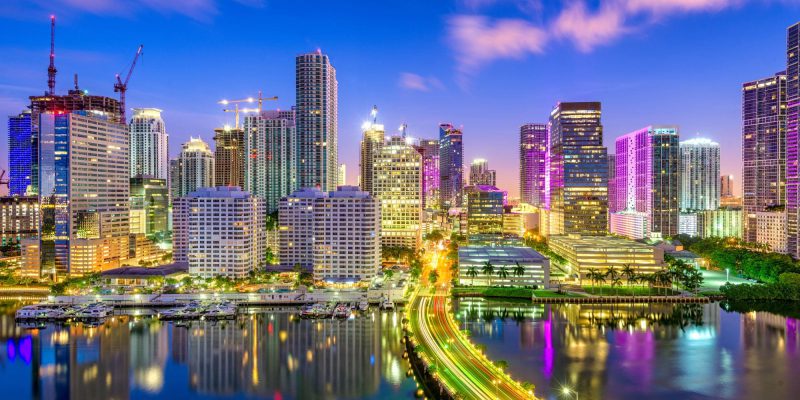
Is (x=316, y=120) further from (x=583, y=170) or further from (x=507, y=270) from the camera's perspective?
(x=507, y=270)

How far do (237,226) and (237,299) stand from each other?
9907 millimetres

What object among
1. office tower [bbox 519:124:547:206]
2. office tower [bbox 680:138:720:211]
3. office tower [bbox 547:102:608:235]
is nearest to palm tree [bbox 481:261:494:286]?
office tower [bbox 547:102:608:235]

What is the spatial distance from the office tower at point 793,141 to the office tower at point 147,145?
12986cm

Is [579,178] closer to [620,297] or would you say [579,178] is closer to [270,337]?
[620,297]

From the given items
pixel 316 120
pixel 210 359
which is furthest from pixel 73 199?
pixel 210 359

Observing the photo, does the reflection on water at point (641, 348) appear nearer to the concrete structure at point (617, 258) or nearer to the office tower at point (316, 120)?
the concrete structure at point (617, 258)

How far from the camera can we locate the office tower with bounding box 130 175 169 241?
3962 inches

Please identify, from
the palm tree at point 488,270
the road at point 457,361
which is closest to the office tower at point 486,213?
the palm tree at point 488,270

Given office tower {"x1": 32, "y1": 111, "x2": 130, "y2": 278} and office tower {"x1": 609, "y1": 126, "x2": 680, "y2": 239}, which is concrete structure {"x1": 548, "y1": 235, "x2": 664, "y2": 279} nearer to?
office tower {"x1": 609, "y1": 126, "x2": 680, "y2": 239}

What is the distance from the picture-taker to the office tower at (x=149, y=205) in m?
101

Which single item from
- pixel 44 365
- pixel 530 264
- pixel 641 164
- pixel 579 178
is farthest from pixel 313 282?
pixel 641 164

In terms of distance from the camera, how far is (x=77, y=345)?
46500mm

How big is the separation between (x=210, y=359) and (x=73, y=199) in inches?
1627

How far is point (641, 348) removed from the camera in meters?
44.8
